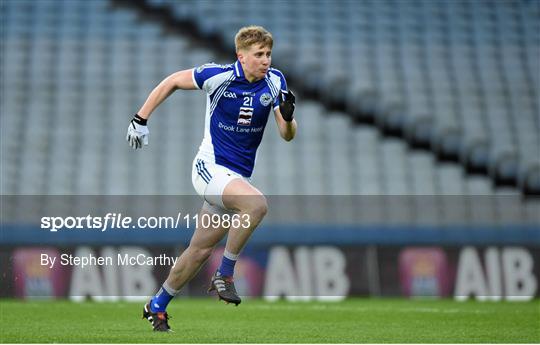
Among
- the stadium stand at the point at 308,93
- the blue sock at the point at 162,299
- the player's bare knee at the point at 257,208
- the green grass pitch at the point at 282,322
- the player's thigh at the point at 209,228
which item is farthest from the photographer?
the stadium stand at the point at 308,93

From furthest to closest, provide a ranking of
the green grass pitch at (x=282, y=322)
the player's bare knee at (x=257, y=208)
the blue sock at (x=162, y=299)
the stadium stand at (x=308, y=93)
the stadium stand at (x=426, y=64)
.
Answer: the stadium stand at (x=426, y=64), the stadium stand at (x=308, y=93), the blue sock at (x=162, y=299), the green grass pitch at (x=282, y=322), the player's bare knee at (x=257, y=208)

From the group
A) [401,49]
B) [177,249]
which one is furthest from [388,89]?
[177,249]

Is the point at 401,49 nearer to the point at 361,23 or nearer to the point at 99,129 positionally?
the point at 361,23

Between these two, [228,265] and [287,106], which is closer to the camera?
[228,265]

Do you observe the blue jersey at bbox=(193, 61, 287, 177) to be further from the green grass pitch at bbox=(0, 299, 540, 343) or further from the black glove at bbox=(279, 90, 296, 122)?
the green grass pitch at bbox=(0, 299, 540, 343)

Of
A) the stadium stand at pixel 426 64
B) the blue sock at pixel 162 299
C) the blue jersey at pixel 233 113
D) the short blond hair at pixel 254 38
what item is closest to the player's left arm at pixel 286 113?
the blue jersey at pixel 233 113

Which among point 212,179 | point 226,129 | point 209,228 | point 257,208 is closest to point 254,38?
point 226,129

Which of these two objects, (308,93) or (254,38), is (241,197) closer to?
(254,38)

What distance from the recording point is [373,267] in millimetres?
13383

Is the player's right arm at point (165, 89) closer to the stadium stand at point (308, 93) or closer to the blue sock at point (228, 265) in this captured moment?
the blue sock at point (228, 265)

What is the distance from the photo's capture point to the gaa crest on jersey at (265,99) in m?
7.39

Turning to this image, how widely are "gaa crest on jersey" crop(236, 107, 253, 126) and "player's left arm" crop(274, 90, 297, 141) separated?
7.4 inches

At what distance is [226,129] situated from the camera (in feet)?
24.2

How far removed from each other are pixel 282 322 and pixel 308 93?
9415mm
